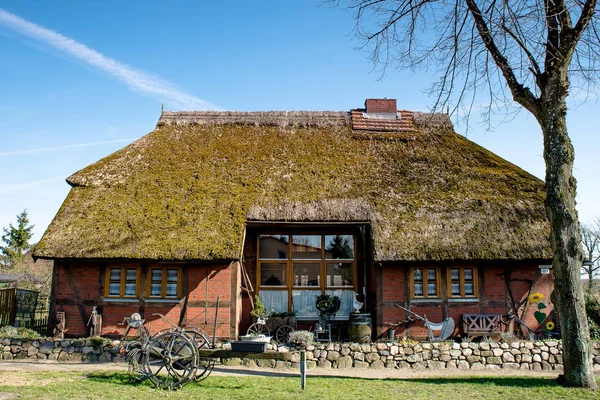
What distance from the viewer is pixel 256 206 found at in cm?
1316

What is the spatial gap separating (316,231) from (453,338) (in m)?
4.51

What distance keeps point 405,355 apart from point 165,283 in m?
6.18

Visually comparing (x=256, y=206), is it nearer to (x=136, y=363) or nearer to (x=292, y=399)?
Answer: (x=136, y=363)

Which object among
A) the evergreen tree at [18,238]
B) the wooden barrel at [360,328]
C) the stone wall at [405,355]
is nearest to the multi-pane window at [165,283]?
the stone wall at [405,355]

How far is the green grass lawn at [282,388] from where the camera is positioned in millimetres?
7930

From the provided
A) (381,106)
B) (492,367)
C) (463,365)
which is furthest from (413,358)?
(381,106)

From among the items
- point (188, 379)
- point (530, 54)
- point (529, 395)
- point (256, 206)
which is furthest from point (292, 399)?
point (530, 54)

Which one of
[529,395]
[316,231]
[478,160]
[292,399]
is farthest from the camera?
[478,160]

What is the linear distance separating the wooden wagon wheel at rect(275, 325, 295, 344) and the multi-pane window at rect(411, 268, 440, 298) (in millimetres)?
3341

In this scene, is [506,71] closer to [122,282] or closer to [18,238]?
[122,282]

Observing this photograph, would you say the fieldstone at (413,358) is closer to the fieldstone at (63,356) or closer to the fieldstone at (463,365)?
the fieldstone at (463,365)

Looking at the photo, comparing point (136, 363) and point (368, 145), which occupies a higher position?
point (368, 145)

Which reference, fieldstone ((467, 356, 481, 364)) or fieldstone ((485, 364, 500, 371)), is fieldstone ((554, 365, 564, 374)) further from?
fieldstone ((467, 356, 481, 364))

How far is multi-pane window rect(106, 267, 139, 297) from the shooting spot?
12.9 metres
